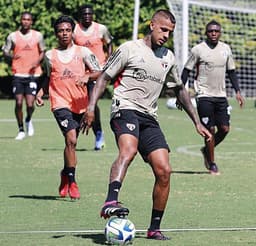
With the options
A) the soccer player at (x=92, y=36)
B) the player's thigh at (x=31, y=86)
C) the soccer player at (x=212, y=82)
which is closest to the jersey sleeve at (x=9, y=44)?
the player's thigh at (x=31, y=86)

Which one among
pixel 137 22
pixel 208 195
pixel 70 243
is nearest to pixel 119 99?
pixel 70 243

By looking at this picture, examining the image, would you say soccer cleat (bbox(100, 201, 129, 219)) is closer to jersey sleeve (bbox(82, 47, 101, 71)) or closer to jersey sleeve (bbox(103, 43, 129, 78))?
jersey sleeve (bbox(103, 43, 129, 78))

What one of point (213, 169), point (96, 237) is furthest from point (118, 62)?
point (213, 169)

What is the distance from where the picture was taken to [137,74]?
A: 9531 mm

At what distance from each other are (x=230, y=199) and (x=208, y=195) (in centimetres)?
39

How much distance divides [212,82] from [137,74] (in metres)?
5.52

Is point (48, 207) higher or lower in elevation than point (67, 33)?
lower

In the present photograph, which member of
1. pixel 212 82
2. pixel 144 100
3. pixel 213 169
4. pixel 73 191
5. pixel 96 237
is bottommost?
pixel 213 169

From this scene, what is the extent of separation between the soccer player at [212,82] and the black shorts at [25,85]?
5.71m

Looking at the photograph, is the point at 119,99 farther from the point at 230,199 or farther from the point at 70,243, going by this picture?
the point at 230,199

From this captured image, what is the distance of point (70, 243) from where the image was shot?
29.4ft

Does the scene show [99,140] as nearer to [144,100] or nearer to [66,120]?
[66,120]

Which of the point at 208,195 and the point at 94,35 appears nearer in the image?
the point at 208,195

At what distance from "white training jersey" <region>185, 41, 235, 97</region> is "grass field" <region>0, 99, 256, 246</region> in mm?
1128
